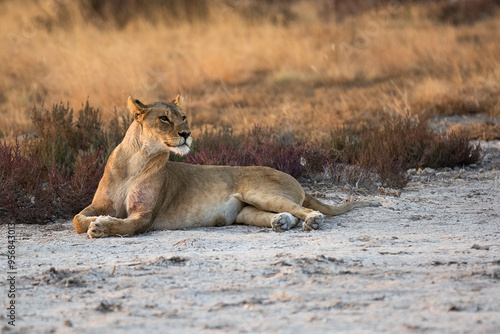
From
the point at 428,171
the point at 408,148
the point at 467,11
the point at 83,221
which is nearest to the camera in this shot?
the point at 83,221

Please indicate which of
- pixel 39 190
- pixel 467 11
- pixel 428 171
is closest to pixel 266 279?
pixel 39 190

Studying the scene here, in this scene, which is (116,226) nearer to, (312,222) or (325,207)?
(312,222)

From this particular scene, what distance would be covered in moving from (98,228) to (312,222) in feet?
6.00

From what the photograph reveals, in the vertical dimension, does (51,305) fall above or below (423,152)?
above

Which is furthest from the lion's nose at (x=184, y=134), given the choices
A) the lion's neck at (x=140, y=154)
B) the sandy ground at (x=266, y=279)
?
the sandy ground at (x=266, y=279)

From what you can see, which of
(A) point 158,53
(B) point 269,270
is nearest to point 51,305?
(B) point 269,270

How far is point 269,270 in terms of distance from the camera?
462cm

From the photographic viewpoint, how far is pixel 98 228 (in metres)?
5.82

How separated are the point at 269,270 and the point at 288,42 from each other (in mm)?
14228

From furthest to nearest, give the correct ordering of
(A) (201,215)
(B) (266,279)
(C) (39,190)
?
1. (C) (39,190)
2. (A) (201,215)
3. (B) (266,279)

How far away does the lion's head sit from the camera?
607 centimetres

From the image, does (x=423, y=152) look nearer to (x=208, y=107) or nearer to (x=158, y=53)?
(x=208, y=107)

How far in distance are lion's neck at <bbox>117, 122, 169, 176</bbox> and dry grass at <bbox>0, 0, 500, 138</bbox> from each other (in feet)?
15.5

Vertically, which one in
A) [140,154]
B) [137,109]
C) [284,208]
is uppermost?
[137,109]
